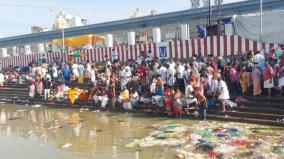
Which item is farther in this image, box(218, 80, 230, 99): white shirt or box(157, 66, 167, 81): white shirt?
box(157, 66, 167, 81): white shirt

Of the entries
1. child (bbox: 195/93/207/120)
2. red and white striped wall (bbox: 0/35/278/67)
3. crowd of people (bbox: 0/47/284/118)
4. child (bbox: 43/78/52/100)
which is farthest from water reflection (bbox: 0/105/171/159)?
red and white striped wall (bbox: 0/35/278/67)

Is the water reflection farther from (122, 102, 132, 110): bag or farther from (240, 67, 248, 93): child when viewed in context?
(240, 67, 248, 93): child

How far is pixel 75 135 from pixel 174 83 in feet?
16.6

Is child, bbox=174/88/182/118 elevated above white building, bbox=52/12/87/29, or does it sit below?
below

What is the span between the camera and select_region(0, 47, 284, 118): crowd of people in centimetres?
1471

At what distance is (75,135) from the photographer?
14234 mm

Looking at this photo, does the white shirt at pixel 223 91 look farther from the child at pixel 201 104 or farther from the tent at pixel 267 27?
the tent at pixel 267 27

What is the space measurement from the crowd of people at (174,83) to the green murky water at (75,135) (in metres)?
0.85

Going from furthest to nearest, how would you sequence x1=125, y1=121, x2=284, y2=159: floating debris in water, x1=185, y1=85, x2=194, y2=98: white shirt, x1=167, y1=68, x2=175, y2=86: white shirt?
x1=167, y1=68, x2=175, y2=86: white shirt < x1=185, y1=85, x2=194, y2=98: white shirt < x1=125, y1=121, x2=284, y2=159: floating debris in water

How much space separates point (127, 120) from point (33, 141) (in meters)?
4.04

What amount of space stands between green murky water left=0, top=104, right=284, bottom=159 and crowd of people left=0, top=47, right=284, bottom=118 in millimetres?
855

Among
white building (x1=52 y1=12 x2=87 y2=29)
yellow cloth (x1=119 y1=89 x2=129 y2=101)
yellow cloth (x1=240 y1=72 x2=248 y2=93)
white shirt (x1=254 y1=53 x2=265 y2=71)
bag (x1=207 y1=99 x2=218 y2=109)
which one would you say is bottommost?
bag (x1=207 y1=99 x2=218 y2=109)

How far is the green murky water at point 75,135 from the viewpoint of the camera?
1152cm

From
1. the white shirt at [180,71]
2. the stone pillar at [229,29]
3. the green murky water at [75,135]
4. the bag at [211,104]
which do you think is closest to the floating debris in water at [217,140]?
the green murky water at [75,135]
